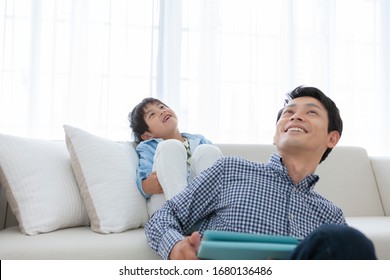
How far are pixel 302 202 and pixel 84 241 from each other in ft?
2.15

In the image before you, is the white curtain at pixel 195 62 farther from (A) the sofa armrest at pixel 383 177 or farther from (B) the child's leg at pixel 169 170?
(B) the child's leg at pixel 169 170

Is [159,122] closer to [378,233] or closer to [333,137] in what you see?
[333,137]

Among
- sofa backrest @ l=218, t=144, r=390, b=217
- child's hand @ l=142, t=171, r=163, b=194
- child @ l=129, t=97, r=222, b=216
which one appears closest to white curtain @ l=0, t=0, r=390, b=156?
sofa backrest @ l=218, t=144, r=390, b=217

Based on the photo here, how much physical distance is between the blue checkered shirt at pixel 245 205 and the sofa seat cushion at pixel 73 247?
0.57ft

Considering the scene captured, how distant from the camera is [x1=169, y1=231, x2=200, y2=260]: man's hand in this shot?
96 cm

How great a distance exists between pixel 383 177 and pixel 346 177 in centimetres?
22

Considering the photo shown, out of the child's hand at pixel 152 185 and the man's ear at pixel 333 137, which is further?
the child's hand at pixel 152 185

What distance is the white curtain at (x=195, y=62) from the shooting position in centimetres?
242

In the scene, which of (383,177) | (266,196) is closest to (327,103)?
(266,196)

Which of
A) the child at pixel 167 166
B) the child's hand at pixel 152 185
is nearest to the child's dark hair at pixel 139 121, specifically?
the child at pixel 167 166

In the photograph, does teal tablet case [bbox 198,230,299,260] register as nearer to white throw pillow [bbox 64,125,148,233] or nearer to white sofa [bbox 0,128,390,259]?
white sofa [bbox 0,128,390,259]

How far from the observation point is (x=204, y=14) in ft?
8.82

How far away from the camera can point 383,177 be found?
233 cm
